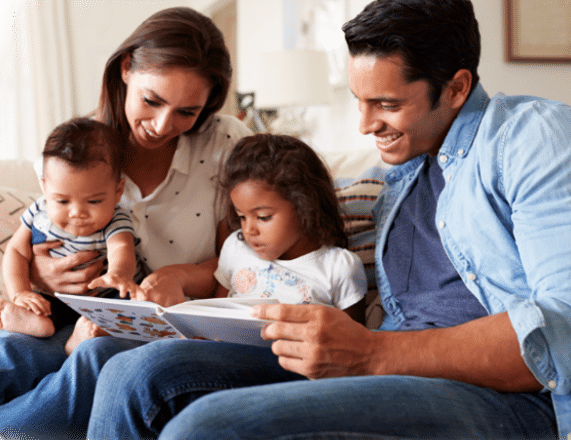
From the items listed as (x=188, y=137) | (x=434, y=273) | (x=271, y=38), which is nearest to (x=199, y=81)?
(x=188, y=137)

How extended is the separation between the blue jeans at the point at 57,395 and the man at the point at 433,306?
0.19m

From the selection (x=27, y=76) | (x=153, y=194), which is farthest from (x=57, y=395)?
(x=27, y=76)

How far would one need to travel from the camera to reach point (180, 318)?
1.03 m

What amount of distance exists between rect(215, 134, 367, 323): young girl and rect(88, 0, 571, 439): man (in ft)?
0.45

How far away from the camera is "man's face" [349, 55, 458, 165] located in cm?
111

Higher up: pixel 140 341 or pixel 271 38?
pixel 271 38

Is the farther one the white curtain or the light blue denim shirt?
the white curtain

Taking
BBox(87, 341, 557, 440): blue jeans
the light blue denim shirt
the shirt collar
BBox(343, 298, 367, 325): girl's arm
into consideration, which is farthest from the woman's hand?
the shirt collar

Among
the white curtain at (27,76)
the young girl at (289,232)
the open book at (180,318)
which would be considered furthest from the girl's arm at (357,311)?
the white curtain at (27,76)

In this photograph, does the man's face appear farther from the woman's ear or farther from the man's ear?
the woman's ear

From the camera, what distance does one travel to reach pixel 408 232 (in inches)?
49.8

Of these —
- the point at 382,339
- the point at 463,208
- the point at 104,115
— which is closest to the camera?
the point at 382,339

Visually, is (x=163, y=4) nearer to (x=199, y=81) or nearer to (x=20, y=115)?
(x=20, y=115)

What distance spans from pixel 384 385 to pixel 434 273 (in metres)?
0.41
